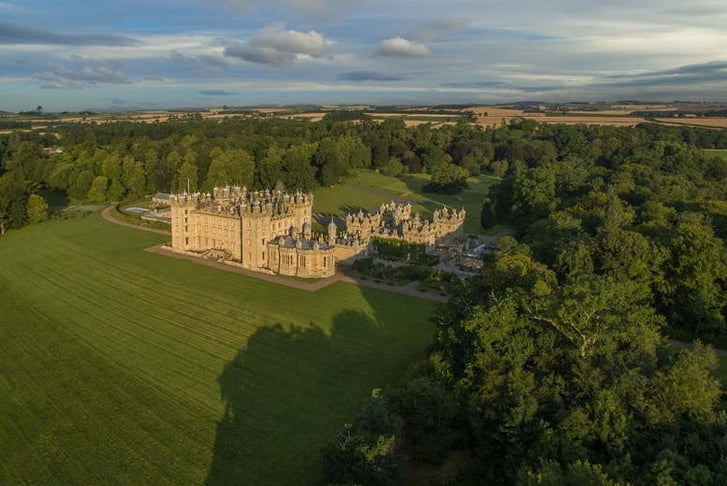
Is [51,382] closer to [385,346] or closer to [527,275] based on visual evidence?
[385,346]

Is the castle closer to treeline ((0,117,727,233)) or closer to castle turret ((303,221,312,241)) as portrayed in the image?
castle turret ((303,221,312,241))

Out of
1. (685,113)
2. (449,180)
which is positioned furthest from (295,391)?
(685,113)

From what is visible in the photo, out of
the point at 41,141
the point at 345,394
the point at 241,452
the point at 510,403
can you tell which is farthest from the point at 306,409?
the point at 41,141

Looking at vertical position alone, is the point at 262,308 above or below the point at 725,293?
below

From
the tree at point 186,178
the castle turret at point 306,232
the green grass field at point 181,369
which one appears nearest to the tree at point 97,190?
the tree at point 186,178

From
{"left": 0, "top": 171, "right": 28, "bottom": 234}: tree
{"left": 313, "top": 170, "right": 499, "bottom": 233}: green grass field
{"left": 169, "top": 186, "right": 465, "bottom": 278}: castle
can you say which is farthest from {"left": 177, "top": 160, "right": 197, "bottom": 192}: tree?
{"left": 169, "top": 186, "right": 465, "bottom": 278}: castle

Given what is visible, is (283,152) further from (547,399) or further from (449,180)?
(547,399)
